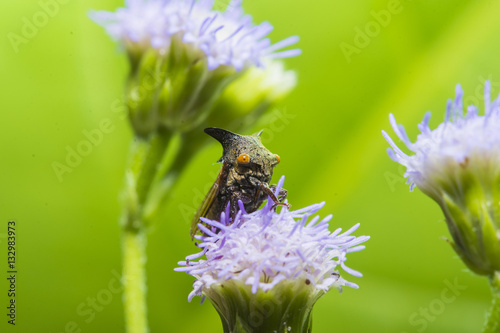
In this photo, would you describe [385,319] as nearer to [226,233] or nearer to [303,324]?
[303,324]

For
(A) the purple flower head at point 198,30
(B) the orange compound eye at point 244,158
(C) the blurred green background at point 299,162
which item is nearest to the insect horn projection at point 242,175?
(B) the orange compound eye at point 244,158

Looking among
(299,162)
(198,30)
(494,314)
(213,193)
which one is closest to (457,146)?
(494,314)

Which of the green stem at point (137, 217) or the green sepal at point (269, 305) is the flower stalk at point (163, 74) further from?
the green sepal at point (269, 305)

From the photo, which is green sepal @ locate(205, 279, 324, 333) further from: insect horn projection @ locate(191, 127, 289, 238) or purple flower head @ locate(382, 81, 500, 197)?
purple flower head @ locate(382, 81, 500, 197)

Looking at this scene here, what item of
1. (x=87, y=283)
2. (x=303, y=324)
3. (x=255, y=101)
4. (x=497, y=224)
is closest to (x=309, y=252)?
(x=303, y=324)

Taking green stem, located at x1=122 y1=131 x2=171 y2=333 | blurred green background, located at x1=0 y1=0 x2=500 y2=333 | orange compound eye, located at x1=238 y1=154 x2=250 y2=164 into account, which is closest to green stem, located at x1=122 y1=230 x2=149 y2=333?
green stem, located at x1=122 y1=131 x2=171 y2=333
